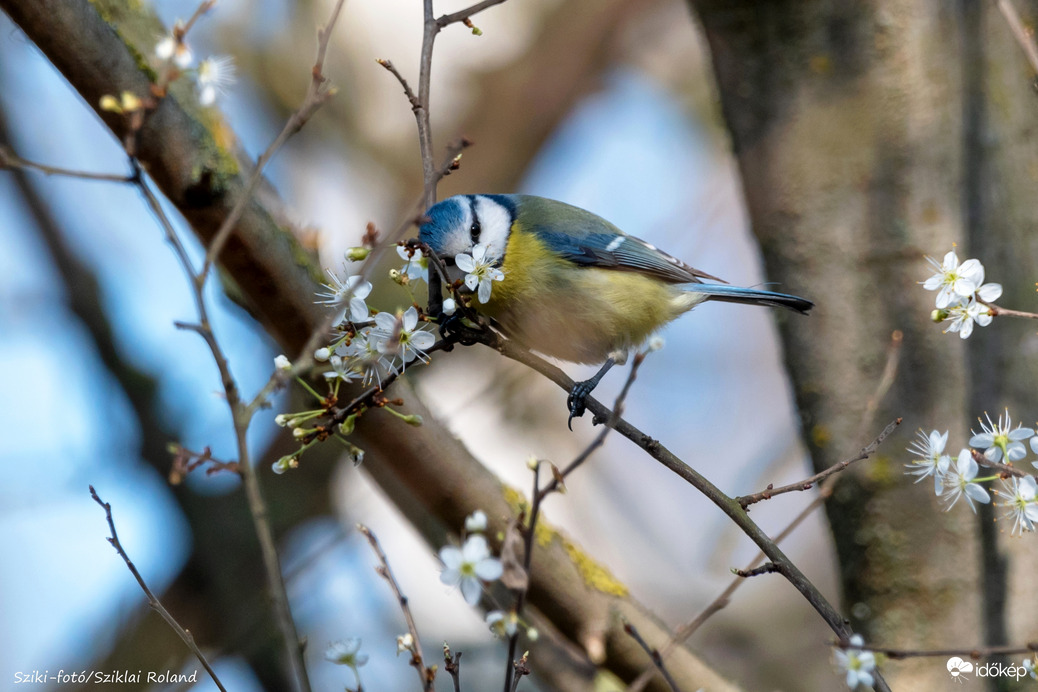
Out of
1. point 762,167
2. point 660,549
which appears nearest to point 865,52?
point 762,167

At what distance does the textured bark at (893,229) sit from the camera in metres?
2.15

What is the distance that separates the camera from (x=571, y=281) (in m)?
2.38

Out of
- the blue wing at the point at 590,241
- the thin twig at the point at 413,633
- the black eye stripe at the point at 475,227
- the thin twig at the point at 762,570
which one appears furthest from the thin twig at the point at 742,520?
the blue wing at the point at 590,241

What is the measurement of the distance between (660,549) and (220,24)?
424 cm

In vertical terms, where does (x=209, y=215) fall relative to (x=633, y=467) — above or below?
below

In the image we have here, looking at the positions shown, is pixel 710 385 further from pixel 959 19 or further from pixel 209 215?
pixel 209 215

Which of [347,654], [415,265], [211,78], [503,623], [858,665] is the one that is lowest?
[347,654]

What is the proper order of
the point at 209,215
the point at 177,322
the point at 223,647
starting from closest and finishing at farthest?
the point at 177,322 < the point at 209,215 < the point at 223,647

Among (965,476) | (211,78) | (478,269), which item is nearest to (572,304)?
(478,269)

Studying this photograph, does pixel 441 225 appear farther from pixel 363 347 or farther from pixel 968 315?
pixel 968 315

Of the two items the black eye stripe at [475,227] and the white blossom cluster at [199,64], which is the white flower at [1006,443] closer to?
the black eye stripe at [475,227]

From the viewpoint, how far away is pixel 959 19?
227cm

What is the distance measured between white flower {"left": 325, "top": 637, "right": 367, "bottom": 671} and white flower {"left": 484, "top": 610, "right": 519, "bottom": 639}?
21cm

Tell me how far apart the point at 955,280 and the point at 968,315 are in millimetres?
63
